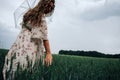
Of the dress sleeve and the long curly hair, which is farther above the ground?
the long curly hair

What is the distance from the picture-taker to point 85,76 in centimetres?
332

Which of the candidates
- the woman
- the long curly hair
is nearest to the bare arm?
the woman

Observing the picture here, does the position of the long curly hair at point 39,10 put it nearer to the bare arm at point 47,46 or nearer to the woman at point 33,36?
the woman at point 33,36

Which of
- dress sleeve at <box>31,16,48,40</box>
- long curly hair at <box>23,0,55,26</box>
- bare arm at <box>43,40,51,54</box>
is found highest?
long curly hair at <box>23,0,55,26</box>

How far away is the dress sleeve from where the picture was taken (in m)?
4.62

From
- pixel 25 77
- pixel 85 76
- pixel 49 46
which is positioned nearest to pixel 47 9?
pixel 49 46

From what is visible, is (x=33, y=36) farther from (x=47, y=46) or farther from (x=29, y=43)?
(x=47, y=46)

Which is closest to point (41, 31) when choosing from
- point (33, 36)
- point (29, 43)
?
point (33, 36)

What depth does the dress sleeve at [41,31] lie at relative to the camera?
4621 mm

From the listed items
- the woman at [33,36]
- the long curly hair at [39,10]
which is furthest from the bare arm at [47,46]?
the long curly hair at [39,10]

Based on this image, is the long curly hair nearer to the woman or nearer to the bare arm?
the woman

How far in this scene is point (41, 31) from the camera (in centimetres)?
466

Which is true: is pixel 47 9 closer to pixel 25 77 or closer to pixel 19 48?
pixel 19 48

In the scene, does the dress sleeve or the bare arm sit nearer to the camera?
the bare arm
